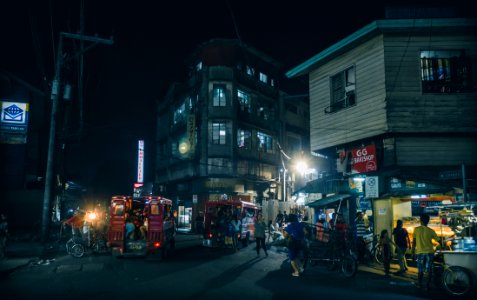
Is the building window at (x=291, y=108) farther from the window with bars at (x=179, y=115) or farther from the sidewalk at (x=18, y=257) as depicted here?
the sidewalk at (x=18, y=257)

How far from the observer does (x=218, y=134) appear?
36375mm

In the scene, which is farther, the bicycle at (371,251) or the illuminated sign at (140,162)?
the illuminated sign at (140,162)

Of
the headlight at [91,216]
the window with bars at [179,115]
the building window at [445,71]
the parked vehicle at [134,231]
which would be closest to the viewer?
the parked vehicle at [134,231]

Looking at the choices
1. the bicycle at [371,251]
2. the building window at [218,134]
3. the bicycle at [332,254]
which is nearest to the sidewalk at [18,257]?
the bicycle at [332,254]

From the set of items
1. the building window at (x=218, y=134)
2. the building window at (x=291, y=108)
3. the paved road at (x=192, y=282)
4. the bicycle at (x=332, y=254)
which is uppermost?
the building window at (x=291, y=108)

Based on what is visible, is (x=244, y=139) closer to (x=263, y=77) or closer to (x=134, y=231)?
(x=263, y=77)

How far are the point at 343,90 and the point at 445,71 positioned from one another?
4.41m

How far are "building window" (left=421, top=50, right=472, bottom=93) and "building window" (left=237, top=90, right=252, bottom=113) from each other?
2320 cm

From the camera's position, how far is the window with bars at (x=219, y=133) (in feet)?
119

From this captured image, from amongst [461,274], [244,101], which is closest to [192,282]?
[461,274]

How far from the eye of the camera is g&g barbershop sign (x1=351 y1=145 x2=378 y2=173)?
1616cm

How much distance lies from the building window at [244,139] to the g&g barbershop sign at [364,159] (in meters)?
20.3

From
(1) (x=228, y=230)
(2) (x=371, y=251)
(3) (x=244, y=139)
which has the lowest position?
(2) (x=371, y=251)

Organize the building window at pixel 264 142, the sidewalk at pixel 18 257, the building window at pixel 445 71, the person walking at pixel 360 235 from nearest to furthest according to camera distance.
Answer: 1. the sidewalk at pixel 18 257
2. the person walking at pixel 360 235
3. the building window at pixel 445 71
4. the building window at pixel 264 142
